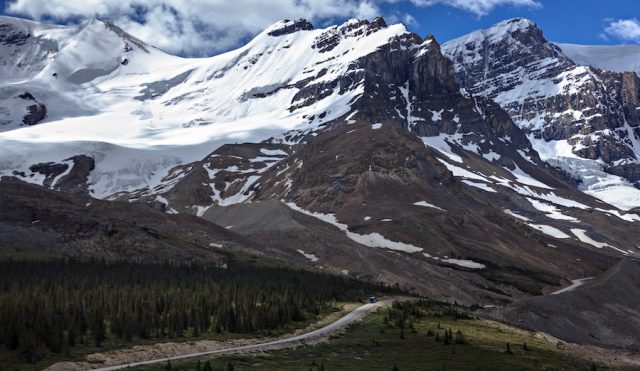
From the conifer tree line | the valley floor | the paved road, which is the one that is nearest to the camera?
the paved road

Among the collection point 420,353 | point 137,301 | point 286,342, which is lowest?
point 420,353

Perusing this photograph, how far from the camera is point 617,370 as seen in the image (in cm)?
6969

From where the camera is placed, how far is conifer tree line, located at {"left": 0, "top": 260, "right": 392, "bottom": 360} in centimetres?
7362

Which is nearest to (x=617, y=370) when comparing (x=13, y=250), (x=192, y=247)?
(x=13, y=250)

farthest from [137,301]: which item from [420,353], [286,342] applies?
[420,353]

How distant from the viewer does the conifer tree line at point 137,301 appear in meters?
73.6

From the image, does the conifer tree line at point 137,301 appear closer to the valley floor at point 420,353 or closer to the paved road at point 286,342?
the paved road at point 286,342

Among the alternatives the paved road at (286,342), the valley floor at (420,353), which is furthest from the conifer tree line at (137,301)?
the valley floor at (420,353)

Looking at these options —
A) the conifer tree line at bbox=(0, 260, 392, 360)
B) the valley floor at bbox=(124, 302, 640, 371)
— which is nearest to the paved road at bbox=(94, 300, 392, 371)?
the valley floor at bbox=(124, 302, 640, 371)

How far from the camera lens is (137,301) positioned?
300 feet

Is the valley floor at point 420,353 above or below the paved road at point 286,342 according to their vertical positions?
below

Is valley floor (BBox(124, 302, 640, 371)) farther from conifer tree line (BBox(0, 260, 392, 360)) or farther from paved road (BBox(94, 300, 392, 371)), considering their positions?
conifer tree line (BBox(0, 260, 392, 360))

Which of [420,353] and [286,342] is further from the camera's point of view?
[286,342]

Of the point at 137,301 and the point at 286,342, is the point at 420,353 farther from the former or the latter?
the point at 137,301
